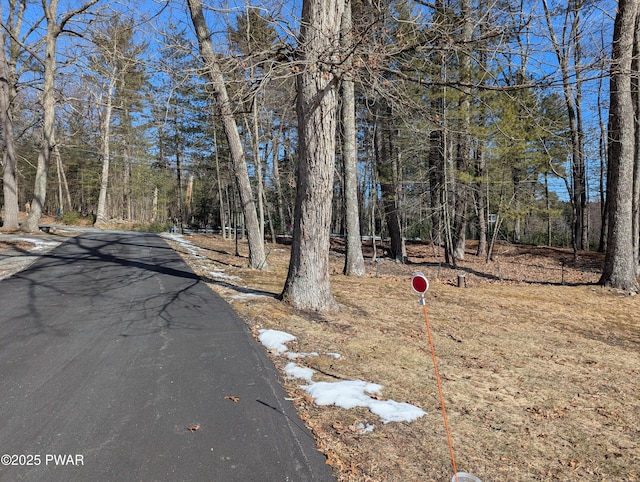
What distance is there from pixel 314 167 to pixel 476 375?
392cm

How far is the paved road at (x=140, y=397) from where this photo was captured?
95.6 inches

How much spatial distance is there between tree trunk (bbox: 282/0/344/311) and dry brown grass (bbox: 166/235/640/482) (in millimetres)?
464

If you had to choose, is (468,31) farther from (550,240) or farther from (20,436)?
(550,240)

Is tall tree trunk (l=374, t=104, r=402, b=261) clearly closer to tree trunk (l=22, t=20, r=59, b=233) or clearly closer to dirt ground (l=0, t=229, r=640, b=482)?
dirt ground (l=0, t=229, r=640, b=482)

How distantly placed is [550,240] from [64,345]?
30.6m

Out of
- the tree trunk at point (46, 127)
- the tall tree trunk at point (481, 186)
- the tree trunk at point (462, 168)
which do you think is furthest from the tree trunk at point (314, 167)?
the tree trunk at point (46, 127)

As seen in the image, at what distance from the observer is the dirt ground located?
2.74 m

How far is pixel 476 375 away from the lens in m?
4.39

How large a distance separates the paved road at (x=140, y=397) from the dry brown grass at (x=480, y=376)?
417 mm

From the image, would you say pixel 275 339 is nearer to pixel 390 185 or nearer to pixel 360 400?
pixel 360 400

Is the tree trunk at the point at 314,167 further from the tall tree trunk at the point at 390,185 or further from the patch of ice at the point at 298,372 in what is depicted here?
the tall tree trunk at the point at 390,185

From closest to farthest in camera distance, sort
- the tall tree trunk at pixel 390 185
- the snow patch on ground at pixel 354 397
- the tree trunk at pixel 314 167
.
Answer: the snow patch on ground at pixel 354 397 < the tree trunk at pixel 314 167 < the tall tree trunk at pixel 390 185

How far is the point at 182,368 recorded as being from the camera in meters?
3.88

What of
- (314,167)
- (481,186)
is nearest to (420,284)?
(314,167)
